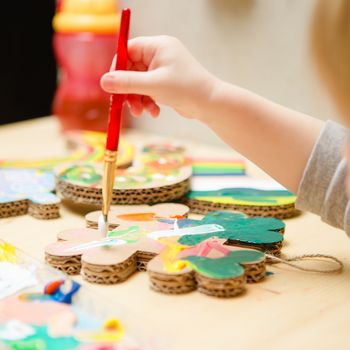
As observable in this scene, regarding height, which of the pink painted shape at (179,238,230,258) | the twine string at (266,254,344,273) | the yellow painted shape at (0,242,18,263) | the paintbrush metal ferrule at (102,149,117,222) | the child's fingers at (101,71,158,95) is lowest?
the yellow painted shape at (0,242,18,263)

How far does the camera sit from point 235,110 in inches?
24.3

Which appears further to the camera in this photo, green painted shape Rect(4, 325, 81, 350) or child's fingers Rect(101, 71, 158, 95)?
child's fingers Rect(101, 71, 158, 95)

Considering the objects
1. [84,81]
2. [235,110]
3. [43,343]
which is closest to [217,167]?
[235,110]

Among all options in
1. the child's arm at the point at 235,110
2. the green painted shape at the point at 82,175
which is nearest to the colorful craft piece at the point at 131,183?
the green painted shape at the point at 82,175

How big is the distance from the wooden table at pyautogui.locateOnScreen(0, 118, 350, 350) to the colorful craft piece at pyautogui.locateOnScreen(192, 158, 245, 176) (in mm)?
192

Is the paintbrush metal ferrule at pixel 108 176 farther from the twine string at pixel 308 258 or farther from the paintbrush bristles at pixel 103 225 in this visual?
the twine string at pixel 308 258

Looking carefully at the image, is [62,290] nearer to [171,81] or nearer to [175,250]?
[175,250]

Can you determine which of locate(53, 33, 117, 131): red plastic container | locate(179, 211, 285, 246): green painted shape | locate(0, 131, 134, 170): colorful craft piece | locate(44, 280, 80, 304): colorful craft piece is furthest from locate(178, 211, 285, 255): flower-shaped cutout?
locate(53, 33, 117, 131): red plastic container

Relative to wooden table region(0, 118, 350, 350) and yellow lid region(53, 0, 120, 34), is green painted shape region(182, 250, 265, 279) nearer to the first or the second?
wooden table region(0, 118, 350, 350)

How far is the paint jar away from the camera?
3.34ft

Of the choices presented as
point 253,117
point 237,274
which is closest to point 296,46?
point 253,117

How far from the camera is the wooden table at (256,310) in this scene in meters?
0.46

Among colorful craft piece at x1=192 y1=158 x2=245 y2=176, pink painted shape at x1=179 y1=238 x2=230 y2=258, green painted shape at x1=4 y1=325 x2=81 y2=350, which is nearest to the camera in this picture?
green painted shape at x1=4 y1=325 x2=81 y2=350

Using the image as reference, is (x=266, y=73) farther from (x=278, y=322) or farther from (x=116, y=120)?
(x=278, y=322)
